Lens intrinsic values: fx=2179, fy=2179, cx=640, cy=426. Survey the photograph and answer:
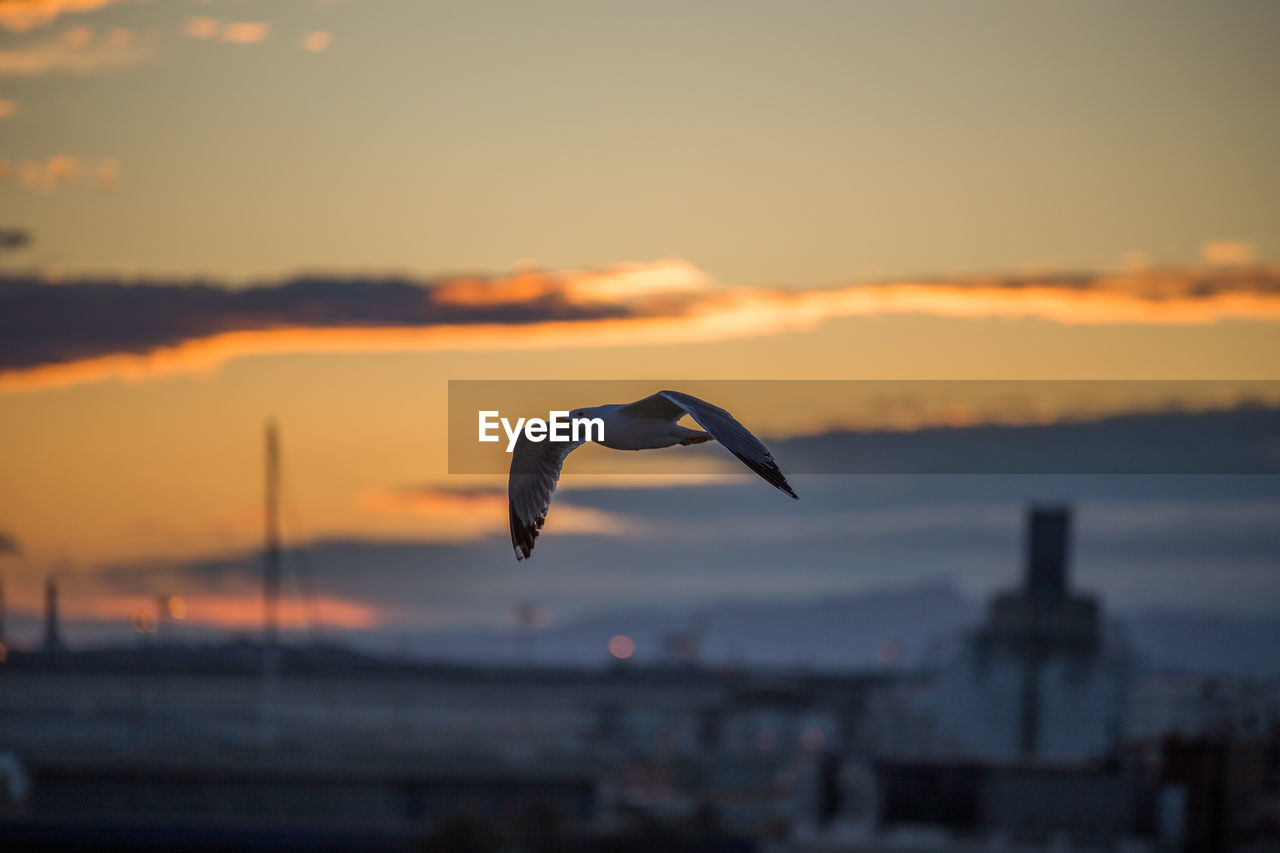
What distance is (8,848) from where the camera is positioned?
60375 millimetres

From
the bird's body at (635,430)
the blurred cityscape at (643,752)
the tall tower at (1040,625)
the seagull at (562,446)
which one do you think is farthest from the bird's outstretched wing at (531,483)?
the tall tower at (1040,625)

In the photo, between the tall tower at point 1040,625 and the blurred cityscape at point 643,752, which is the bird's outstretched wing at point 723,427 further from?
the tall tower at point 1040,625

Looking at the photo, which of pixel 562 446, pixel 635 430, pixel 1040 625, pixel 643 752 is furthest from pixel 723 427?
pixel 1040 625

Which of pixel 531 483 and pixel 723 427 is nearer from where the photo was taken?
pixel 723 427

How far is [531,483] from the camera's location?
17594mm

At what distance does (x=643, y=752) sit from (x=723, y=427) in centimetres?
10952

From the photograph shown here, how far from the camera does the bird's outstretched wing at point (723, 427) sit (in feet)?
48.6

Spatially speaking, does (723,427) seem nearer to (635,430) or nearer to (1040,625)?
(635,430)

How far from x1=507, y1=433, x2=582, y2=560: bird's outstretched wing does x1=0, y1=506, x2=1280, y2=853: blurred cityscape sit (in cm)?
4685

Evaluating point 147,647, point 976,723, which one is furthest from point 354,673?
point 976,723

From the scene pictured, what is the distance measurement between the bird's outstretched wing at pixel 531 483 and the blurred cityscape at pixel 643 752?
46848 mm

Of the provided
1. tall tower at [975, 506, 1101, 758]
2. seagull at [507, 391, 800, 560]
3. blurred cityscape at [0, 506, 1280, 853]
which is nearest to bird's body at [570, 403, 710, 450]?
seagull at [507, 391, 800, 560]

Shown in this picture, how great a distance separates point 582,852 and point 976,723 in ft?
279

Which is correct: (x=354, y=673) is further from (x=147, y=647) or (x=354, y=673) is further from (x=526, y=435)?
(x=526, y=435)
